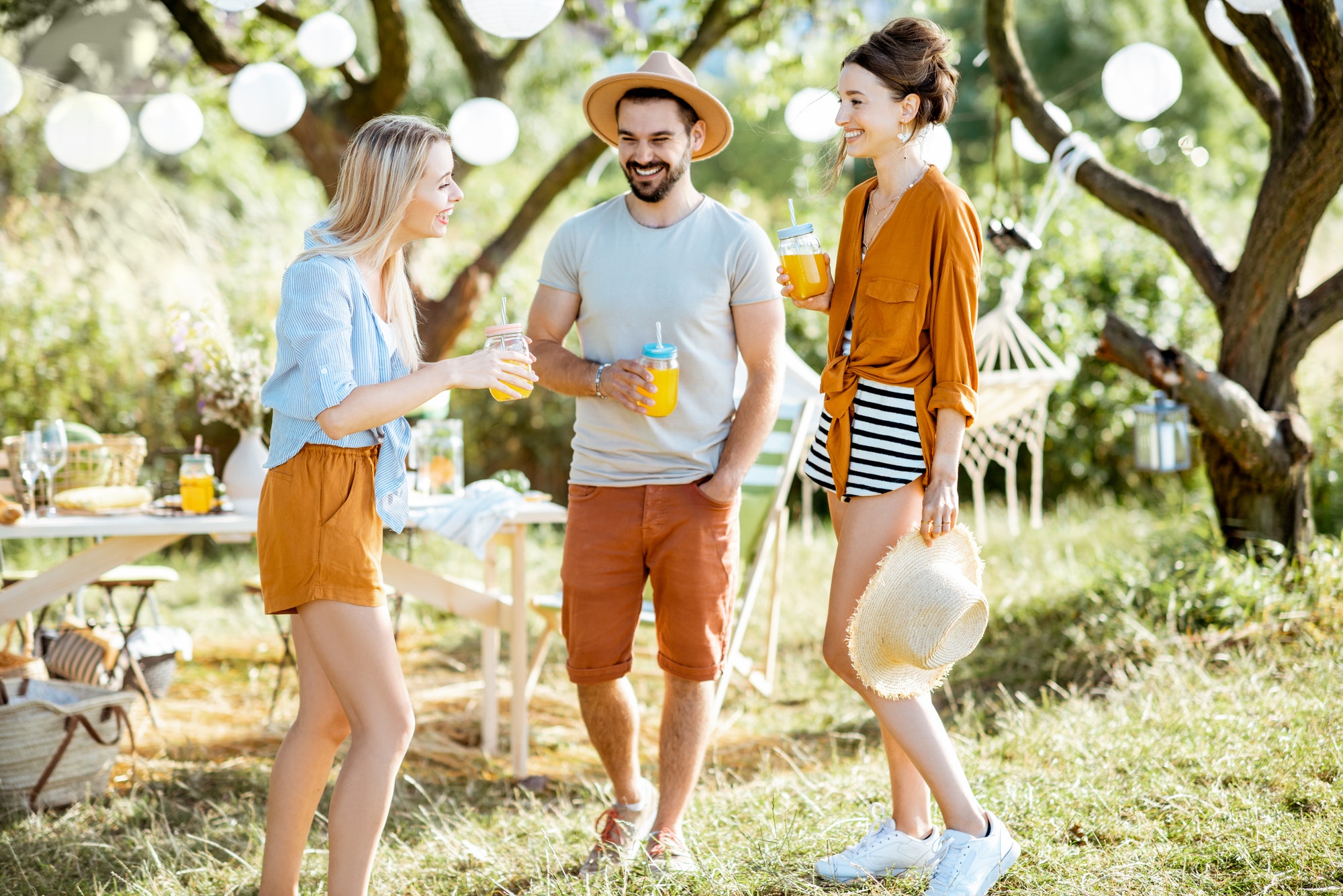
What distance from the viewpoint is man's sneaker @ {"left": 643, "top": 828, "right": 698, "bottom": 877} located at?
2.44 metres

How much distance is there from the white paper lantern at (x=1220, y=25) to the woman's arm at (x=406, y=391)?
3045 millimetres

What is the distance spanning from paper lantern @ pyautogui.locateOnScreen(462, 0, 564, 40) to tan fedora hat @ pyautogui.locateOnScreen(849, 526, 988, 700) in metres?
2.40

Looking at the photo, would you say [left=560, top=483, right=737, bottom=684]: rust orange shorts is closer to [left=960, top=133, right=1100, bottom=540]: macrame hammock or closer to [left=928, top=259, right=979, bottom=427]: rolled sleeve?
[left=928, top=259, right=979, bottom=427]: rolled sleeve

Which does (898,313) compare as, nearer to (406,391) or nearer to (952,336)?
(952,336)

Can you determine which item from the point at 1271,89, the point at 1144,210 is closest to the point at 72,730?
the point at 1144,210

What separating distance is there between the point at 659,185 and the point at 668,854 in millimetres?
1422

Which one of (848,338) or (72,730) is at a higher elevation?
(848,338)

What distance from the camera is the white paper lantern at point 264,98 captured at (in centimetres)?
462

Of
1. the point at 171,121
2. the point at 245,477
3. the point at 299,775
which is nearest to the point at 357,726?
the point at 299,775

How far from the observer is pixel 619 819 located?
2.69 metres

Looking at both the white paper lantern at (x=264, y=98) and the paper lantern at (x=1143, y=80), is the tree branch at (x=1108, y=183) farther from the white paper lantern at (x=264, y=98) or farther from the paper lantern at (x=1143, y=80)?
the white paper lantern at (x=264, y=98)

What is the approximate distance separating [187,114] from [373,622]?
3532 mm

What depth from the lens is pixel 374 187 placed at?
2.06 meters

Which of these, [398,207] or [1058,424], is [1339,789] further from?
[1058,424]
